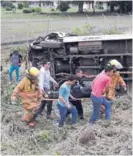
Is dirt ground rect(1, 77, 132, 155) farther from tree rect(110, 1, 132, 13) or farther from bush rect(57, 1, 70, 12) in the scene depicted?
bush rect(57, 1, 70, 12)

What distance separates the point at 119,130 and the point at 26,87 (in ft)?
7.37

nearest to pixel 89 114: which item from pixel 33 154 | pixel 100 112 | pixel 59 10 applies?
pixel 100 112

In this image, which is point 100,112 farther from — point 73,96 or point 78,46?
point 78,46

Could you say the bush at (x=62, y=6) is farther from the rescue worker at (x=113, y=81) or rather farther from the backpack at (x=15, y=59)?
the rescue worker at (x=113, y=81)

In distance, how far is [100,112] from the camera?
10844 millimetres

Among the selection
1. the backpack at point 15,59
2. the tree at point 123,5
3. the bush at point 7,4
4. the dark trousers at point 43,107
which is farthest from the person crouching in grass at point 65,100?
the bush at point 7,4

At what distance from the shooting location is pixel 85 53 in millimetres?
13781

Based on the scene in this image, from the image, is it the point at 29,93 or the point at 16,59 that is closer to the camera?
the point at 29,93

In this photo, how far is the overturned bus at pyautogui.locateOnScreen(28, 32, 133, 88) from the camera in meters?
13.6

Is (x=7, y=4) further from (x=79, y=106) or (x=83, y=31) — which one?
(x=79, y=106)

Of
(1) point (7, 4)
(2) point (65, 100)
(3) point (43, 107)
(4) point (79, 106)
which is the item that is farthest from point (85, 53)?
(1) point (7, 4)

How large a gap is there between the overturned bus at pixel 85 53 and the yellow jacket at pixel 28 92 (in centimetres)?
339

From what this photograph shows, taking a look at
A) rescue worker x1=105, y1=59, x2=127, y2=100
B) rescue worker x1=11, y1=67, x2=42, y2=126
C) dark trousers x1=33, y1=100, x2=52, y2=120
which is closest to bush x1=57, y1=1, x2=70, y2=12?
rescue worker x1=105, y1=59, x2=127, y2=100

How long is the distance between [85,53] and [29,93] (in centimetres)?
405
